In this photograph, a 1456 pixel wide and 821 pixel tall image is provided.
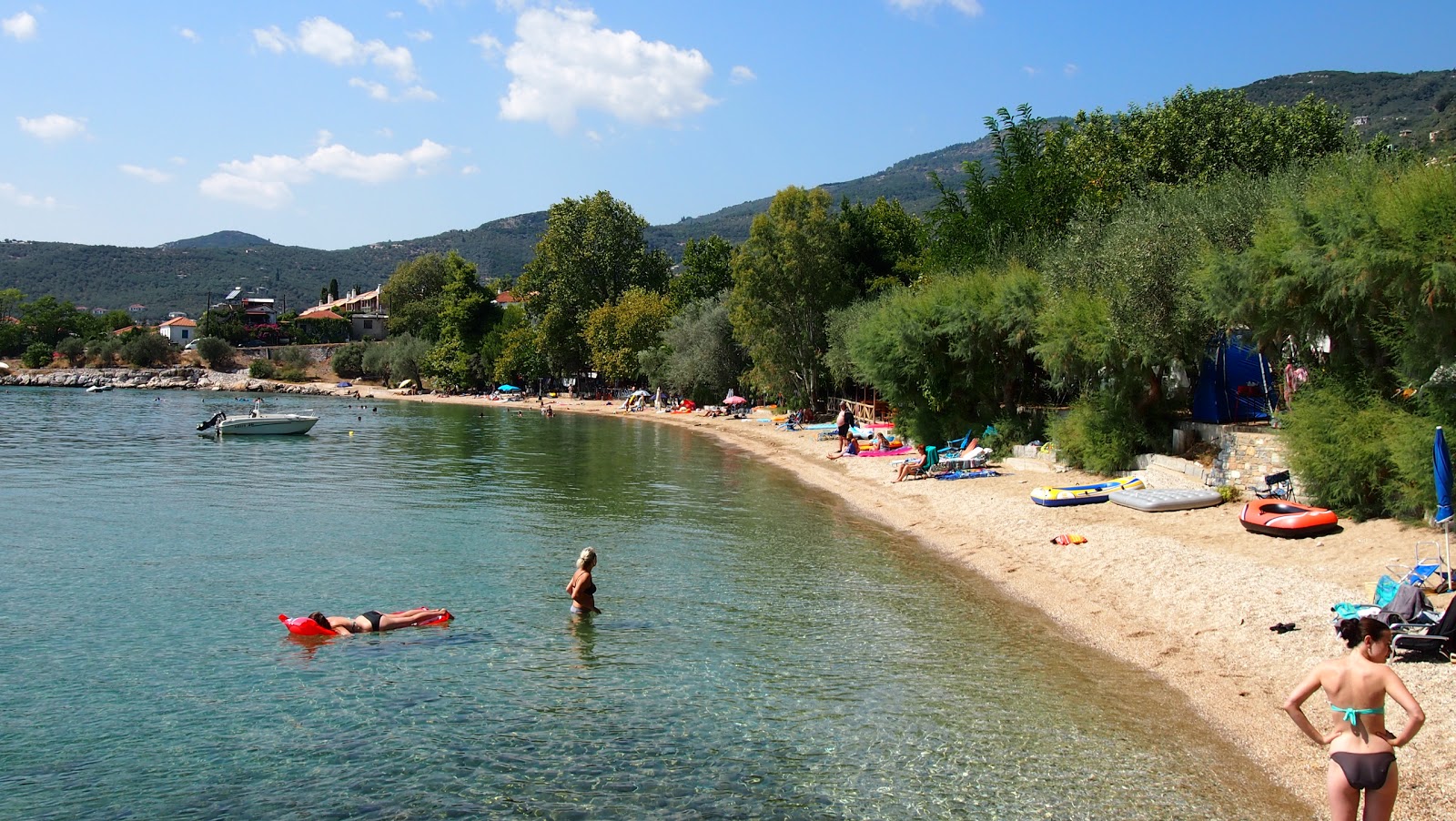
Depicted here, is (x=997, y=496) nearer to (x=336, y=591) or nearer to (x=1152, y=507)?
(x=1152, y=507)

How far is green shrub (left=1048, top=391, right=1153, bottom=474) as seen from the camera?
2538 centimetres

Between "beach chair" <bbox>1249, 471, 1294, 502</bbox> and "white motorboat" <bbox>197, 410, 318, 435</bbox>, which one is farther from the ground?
"beach chair" <bbox>1249, 471, 1294, 502</bbox>

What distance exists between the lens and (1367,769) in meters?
6.91

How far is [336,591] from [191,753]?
23.9ft

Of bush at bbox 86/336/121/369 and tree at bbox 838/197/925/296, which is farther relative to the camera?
bush at bbox 86/336/121/369

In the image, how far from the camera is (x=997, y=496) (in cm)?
2539

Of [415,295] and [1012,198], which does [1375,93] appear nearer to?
[415,295]

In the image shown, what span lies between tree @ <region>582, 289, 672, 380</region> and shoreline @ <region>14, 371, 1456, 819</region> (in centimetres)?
5606

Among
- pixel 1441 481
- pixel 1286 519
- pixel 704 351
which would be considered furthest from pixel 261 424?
pixel 1441 481

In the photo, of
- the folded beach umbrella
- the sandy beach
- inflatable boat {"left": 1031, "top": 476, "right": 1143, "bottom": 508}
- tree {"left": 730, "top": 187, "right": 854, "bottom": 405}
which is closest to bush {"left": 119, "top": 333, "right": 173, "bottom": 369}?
tree {"left": 730, "top": 187, "right": 854, "bottom": 405}

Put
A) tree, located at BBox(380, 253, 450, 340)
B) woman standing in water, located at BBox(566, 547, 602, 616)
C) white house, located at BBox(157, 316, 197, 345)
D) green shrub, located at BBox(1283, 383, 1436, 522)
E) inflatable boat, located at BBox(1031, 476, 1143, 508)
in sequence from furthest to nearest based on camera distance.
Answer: white house, located at BBox(157, 316, 197, 345)
tree, located at BBox(380, 253, 450, 340)
inflatable boat, located at BBox(1031, 476, 1143, 508)
green shrub, located at BBox(1283, 383, 1436, 522)
woman standing in water, located at BBox(566, 547, 602, 616)

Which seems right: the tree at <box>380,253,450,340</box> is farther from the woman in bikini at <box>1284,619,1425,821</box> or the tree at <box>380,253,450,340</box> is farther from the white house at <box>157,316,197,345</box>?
the woman in bikini at <box>1284,619,1425,821</box>

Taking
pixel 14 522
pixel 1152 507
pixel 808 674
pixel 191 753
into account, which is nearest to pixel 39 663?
pixel 191 753

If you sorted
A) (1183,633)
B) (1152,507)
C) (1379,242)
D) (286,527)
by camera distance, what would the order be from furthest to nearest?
(286,527)
(1152,507)
(1379,242)
(1183,633)
